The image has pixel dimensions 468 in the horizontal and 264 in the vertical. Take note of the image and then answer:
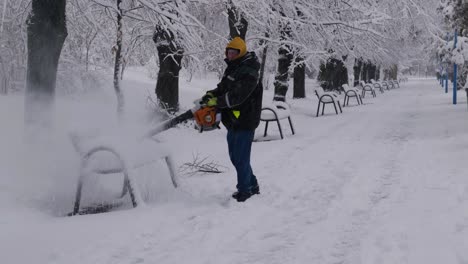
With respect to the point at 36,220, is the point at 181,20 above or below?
above

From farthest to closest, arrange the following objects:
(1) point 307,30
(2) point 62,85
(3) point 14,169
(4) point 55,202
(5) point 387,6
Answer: (5) point 387,6
(1) point 307,30
(2) point 62,85
(3) point 14,169
(4) point 55,202

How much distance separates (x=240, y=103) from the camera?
208 inches

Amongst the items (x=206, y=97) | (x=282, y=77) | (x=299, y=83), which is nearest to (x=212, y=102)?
(x=206, y=97)

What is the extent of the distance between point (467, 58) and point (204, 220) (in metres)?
16.8

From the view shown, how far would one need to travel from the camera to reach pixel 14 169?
6.14 m

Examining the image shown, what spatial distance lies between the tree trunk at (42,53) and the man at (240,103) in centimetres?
246

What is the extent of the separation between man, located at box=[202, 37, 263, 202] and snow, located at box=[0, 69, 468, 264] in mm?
359

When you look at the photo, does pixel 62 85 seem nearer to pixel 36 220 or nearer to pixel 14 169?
pixel 14 169

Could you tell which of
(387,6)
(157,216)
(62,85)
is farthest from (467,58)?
(157,216)

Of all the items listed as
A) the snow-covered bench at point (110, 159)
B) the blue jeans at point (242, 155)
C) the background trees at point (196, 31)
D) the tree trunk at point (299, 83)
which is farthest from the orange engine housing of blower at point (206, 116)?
the tree trunk at point (299, 83)

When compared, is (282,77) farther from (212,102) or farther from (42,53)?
(212,102)

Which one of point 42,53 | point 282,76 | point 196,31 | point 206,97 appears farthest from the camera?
point 282,76

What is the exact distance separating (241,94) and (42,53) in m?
2.93

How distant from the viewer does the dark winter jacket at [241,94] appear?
5242 mm
